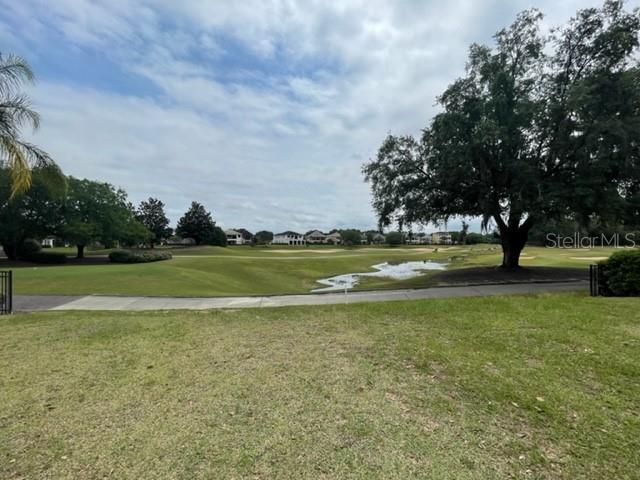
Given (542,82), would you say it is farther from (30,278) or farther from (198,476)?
(30,278)

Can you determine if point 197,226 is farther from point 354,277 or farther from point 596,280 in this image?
point 596,280

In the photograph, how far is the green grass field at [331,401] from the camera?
257 centimetres

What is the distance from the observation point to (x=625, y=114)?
12430mm

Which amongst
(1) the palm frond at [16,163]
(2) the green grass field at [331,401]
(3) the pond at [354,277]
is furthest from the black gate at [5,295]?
(3) the pond at [354,277]

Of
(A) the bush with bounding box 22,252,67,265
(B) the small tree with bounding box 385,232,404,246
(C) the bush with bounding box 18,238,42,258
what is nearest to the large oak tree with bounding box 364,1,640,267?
(A) the bush with bounding box 22,252,67,265

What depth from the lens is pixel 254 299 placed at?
447 inches

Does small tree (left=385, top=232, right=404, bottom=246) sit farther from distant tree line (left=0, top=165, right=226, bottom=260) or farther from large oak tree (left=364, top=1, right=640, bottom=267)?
large oak tree (left=364, top=1, right=640, bottom=267)

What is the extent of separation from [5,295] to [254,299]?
276 inches

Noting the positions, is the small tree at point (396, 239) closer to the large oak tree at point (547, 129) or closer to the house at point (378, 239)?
the house at point (378, 239)

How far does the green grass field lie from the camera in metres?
2.57

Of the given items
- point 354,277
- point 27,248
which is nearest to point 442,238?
point 354,277

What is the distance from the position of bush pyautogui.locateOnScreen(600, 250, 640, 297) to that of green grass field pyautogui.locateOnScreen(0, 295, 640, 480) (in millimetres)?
3076

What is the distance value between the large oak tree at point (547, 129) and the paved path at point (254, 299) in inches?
141

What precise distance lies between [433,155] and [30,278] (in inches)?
762
